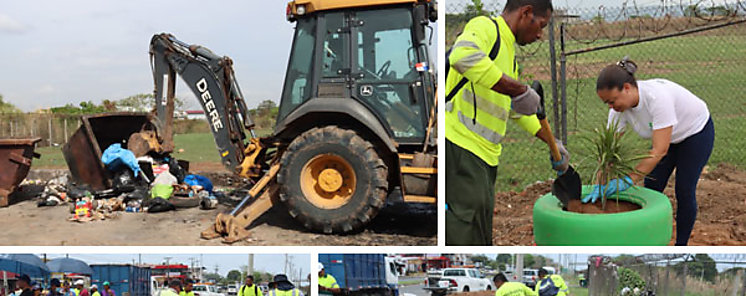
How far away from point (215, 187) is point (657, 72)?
5.16 m

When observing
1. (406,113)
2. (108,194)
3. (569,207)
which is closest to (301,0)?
(406,113)

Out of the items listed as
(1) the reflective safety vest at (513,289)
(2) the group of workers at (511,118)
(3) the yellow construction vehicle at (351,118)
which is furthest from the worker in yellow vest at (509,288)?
(2) the group of workers at (511,118)

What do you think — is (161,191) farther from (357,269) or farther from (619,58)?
(619,58)

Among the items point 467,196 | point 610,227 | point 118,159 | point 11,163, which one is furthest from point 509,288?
point 11,163

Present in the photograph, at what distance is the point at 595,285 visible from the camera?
4984mm

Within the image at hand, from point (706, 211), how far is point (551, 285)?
1.52 m

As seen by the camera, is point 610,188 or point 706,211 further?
point 706,211

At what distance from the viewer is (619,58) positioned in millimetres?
5141

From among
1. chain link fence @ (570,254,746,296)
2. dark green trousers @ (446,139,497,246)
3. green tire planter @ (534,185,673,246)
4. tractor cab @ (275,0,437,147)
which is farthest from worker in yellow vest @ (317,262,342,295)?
chain link fence @ (570,254,746,296)

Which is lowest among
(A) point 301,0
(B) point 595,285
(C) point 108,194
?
(B) point 595,285

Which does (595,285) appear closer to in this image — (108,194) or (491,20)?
(491,20)

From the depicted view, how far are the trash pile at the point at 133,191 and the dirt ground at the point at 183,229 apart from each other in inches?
4.9

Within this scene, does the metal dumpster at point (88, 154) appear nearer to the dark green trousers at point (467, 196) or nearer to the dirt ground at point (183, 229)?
the dirt ground at point (183, 229)

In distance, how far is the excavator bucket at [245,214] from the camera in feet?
14.0
